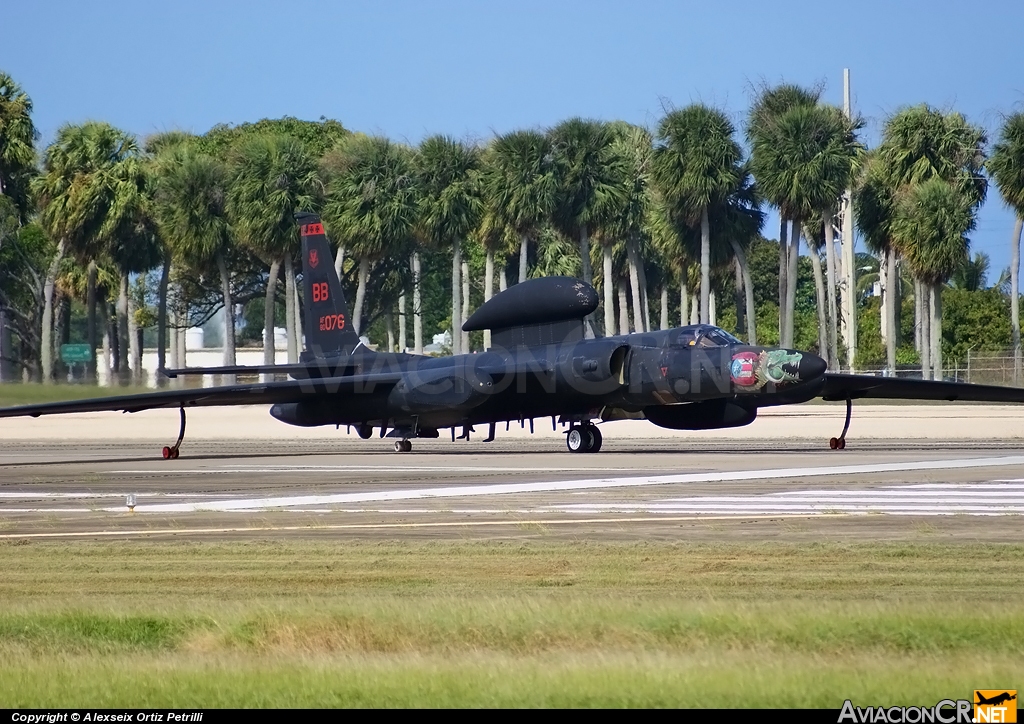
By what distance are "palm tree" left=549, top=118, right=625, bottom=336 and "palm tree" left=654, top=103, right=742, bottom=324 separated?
119 inches

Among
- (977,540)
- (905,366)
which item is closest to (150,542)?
(977,540)

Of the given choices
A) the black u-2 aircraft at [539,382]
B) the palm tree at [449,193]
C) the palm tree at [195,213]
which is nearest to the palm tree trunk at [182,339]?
the palm tree at [195,213]

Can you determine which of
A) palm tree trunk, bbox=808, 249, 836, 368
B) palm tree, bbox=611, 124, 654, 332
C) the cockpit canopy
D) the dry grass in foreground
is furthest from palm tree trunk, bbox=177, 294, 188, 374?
the dry grass in foreground

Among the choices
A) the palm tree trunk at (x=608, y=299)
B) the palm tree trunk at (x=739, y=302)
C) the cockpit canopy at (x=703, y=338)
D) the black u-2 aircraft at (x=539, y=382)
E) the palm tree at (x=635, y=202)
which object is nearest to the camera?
the black u-2 aircraft at (x=539, y=382)

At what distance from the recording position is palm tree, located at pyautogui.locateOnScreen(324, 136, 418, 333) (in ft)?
217

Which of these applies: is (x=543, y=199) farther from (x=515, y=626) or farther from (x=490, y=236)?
(x=515, y=626)

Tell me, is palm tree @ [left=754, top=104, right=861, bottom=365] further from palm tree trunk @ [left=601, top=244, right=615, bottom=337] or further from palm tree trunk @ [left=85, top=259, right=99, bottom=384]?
palm tree trunk @ [left=85, top=259, right=99, bottom=384]

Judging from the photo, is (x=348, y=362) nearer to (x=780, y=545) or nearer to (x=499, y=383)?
(x=499, y=383)

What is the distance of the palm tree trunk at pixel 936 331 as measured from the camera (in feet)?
187

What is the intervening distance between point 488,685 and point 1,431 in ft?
146

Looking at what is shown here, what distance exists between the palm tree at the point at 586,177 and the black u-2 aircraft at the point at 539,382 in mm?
33488

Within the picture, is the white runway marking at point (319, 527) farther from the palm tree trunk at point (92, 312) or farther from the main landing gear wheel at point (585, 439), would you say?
the palm tree trunk at point (92, 312)

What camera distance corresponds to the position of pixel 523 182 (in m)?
64.9

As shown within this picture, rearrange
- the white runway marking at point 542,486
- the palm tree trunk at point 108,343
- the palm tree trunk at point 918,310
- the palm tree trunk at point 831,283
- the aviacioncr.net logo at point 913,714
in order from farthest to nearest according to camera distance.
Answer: the palm tree trunk at point 108,343 < the palm tree trunk at point 918,310 < the palm tree trunk at point 831,283 < the white runway marking at point 542,486 < the aviacioncr.net logo at point 913,714
